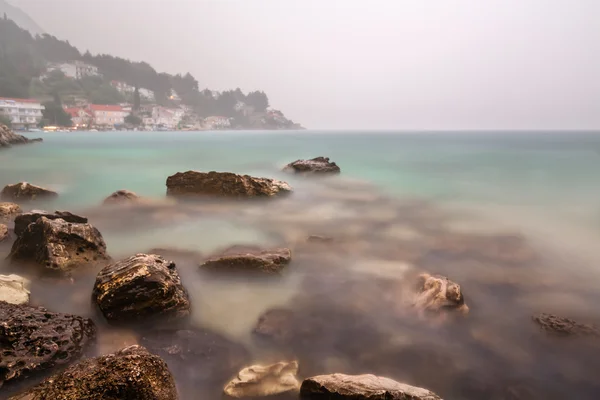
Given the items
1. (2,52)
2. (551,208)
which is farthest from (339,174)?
(2,52)

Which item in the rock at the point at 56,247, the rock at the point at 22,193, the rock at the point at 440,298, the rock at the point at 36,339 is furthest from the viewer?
the rock at the point at 22,193

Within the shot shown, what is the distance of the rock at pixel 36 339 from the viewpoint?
382cm

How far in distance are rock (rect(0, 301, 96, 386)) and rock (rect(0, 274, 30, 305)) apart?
66cm

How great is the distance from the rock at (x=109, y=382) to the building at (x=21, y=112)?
110509 mm

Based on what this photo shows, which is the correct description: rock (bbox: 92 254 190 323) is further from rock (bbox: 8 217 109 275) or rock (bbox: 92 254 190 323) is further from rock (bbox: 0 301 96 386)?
rock (bbox: 8 217 109 275)

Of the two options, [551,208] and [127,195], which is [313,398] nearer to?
[127,195]

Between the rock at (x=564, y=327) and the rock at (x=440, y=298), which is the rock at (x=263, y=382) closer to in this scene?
the rock at (x=440, y=298)

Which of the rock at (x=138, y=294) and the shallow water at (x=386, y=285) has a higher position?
the rock at (x=138, y=294)

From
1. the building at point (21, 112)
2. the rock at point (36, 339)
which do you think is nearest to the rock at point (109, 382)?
the rock at point (36, 339)

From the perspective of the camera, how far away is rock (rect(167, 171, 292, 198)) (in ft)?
48.9

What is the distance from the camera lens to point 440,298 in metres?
5.93

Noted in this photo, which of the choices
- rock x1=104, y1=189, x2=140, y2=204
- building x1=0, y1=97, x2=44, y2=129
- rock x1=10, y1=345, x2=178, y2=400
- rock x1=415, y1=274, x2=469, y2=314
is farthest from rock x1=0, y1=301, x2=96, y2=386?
building x1=0, y1=97, x2=44, y2=129

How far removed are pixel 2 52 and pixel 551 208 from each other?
158051 millimetres

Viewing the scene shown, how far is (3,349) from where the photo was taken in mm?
3869
